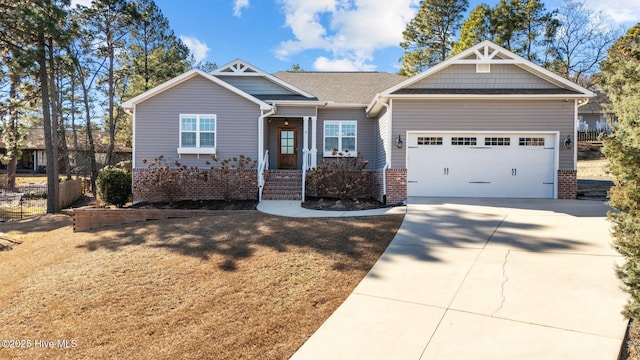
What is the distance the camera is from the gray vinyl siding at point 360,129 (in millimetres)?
14992

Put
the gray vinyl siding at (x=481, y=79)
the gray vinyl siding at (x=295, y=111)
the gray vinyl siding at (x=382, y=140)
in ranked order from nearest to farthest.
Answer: the gray vinyl siding at (x=481, y=79) < the gray vinyl siding at (x=382, y=140) < the gray vinyl siding at (x=295, y=111)

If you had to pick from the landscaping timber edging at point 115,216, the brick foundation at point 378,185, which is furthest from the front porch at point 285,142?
the landscaping timber edging at point 115,216

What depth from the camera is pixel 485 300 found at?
13.8 ft

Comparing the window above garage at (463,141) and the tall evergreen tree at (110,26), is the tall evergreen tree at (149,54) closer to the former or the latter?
the tall evergreen tree at (110,26)

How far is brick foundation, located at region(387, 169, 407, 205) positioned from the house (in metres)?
0.03

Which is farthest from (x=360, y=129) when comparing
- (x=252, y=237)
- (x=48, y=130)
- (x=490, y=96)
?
(x=48, y=130)

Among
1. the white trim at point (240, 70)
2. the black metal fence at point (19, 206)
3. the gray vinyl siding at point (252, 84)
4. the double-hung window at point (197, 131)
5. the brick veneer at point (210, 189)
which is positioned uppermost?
the white trim at point (240, 70)

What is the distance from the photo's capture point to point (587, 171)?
19.8m

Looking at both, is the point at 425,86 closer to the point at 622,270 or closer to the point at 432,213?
Answer: the point at 432,213

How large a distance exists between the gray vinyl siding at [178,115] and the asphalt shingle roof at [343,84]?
14.4 feet

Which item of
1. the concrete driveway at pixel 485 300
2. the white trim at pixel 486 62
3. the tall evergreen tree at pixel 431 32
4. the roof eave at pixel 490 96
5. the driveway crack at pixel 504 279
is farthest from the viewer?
the tall evergreen tree at pixel 431 32

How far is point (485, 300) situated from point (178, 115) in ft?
39.5

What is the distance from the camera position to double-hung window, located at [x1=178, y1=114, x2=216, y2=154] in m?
13.1

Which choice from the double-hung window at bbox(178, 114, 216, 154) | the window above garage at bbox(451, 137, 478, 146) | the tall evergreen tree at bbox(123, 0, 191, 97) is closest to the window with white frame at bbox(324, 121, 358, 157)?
the window above garage at bbox(451, 137, 478, 146)
